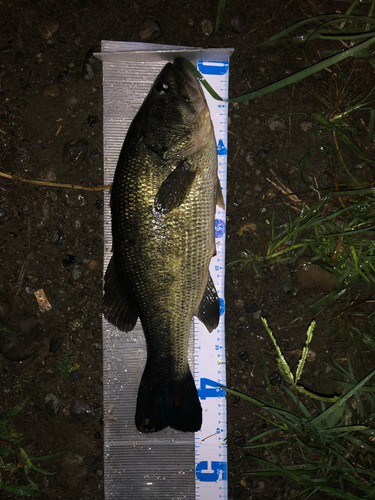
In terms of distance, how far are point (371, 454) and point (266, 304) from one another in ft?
4.50

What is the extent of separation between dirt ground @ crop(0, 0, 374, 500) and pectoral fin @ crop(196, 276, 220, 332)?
12.5 inches

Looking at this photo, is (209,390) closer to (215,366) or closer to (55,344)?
(215,366)

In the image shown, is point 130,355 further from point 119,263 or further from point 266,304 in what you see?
point 266,304

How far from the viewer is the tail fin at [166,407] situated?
7.48 feet

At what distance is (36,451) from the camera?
8.64 feet

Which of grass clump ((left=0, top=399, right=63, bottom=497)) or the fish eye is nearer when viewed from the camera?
the fish eye

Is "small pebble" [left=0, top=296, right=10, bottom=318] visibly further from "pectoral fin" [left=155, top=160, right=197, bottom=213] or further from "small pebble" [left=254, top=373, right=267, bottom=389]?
"small pebble" [left=254, top=373, right=267, bottom=389]

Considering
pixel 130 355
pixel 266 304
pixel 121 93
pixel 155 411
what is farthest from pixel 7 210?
pixel 266 304

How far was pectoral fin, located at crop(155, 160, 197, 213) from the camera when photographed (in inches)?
76.8

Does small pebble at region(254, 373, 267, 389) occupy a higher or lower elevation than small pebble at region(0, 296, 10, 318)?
lower

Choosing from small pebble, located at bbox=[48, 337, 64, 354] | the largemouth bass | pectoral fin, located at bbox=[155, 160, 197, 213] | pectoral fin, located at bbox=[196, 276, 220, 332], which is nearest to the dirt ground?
small pebble, located at bbox=[48, 337, 64, 354]

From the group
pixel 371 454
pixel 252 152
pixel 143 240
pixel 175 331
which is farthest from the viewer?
pixel 252 152

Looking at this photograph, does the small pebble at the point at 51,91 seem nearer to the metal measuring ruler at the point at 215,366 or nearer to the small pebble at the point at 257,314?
the metal measuring ruler at the point at 215,366

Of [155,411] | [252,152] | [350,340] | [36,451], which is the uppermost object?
[252,152]
